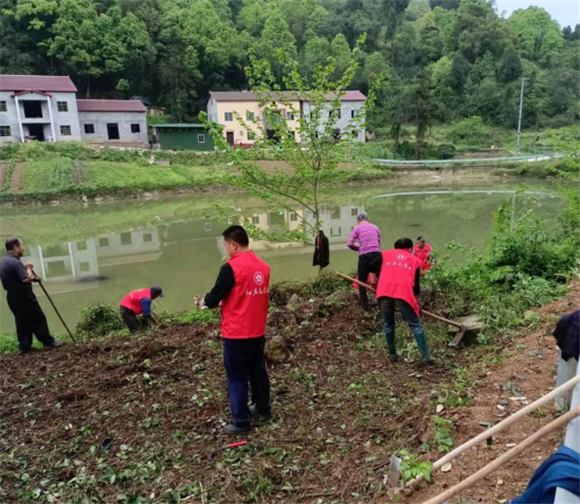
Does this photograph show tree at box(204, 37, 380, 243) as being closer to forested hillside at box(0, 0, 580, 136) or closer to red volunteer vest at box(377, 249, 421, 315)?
red volunteer vest at box(377, 249, 421, 315)

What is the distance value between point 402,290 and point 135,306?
4.45 metres

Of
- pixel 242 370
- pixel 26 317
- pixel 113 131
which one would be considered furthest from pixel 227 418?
pixel 113 131

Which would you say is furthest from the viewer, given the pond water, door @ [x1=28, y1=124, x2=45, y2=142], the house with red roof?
door @ [x1=28, y1=124, x2=45, y2=142]

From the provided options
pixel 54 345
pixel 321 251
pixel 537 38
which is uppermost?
pixel 537 38

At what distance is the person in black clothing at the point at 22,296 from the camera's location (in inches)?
235

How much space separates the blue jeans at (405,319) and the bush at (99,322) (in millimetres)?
5071

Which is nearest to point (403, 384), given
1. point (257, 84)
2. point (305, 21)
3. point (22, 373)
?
point (22, 373)

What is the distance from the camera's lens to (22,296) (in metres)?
6.11

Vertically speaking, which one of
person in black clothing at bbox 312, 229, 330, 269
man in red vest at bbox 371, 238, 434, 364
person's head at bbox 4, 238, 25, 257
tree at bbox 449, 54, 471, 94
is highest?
A: tree at bbox 449, 54, 471, 94

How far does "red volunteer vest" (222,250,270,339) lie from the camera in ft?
12.0

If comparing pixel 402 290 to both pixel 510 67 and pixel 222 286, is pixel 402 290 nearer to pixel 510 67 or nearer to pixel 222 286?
pixel 222 286

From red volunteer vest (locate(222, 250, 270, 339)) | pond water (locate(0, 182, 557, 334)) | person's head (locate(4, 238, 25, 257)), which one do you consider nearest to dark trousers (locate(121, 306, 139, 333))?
person's head (locate(4, 238, 25, 257))

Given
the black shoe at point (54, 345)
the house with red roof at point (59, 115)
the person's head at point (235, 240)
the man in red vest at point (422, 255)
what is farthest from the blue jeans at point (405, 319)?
the house with red roof at point (59, 115)

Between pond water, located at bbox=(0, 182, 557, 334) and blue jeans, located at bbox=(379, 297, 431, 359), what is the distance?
5.32 meters
